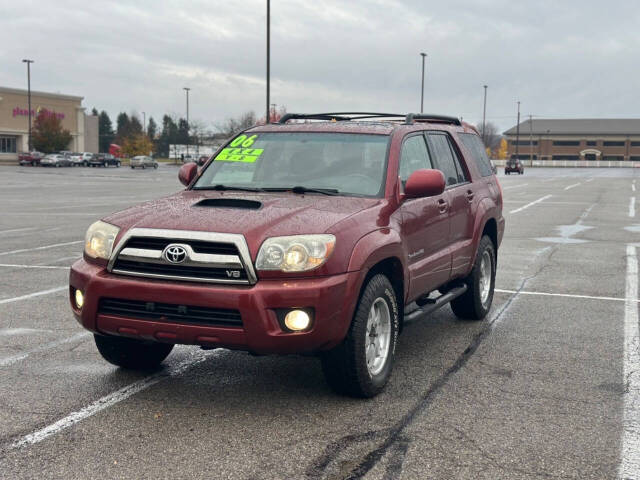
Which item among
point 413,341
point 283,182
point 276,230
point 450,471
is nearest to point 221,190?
point 283,182

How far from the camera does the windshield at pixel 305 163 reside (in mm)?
5391

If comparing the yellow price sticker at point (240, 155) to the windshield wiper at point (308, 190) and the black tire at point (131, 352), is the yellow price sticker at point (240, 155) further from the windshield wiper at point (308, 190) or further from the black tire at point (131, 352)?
the black tire at point (131, 352)

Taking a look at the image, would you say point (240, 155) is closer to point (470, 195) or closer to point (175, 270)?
point (175, 270)

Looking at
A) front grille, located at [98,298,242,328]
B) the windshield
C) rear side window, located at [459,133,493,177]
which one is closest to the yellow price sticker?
the windshield

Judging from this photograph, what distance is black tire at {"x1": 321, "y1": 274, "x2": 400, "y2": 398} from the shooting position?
455 centimetres

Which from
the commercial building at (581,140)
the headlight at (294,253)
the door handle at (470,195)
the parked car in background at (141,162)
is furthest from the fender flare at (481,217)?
the commercial building at (581,140)

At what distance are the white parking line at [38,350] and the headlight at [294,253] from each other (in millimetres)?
2517

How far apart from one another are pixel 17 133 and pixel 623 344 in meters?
84.8

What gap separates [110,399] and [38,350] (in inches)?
59.0

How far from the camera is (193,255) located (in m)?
4.29

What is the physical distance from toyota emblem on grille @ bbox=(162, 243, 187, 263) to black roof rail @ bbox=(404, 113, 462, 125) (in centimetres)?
255

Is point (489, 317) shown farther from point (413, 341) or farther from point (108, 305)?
point (108, 305)

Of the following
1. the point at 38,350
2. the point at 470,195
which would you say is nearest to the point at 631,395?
the point at 470,195

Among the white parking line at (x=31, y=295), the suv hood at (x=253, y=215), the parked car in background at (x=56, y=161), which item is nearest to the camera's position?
the suv hood at (x=253, y=215)
